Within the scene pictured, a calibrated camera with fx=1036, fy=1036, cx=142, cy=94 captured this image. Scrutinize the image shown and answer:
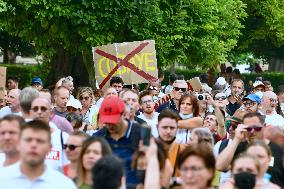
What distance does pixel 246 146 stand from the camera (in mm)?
10578

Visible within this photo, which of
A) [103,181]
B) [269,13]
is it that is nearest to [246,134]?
[103,181]

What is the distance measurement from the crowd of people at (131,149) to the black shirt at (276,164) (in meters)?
0.01

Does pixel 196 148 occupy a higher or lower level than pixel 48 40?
lower

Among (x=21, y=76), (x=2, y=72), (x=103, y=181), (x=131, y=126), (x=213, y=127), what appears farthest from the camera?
(x=21, y=76)

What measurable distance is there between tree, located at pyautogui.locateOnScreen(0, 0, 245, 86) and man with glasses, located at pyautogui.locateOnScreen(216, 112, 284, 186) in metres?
12.0

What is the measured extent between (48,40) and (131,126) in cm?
1482

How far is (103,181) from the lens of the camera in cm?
641

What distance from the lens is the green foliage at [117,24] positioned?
2312 cm

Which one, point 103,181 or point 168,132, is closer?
point 103,181

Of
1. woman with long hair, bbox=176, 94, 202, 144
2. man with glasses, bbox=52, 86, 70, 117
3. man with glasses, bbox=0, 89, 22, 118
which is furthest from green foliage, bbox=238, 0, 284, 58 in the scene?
woman with long hair, bbox=176, 94, 202, 144

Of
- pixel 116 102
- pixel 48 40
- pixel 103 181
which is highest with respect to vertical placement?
pixel 48 40

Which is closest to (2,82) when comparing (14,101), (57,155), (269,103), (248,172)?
(14,101)

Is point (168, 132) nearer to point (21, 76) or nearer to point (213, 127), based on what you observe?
point (213, 127)

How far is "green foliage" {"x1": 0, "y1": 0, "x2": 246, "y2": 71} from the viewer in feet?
75.9
